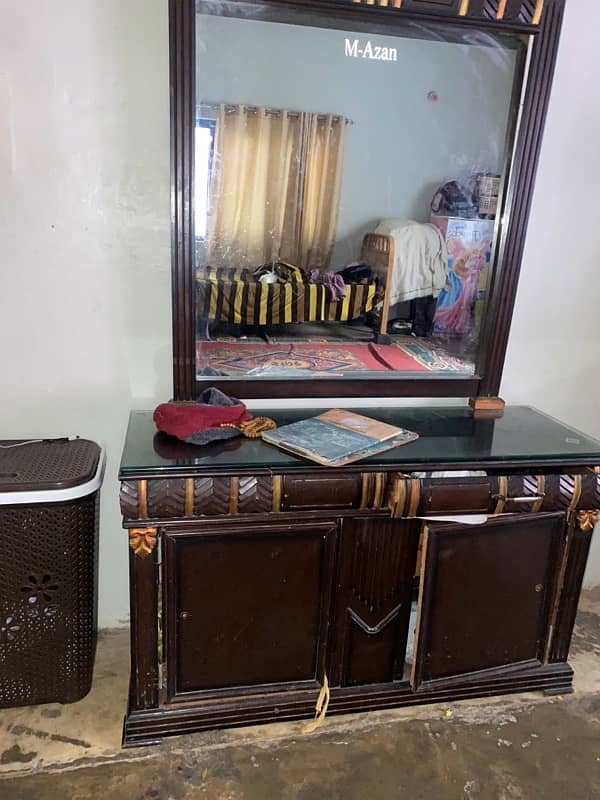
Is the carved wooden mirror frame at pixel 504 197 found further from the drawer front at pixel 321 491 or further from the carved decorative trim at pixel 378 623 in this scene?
the carved decorative trim at pixel 378 623

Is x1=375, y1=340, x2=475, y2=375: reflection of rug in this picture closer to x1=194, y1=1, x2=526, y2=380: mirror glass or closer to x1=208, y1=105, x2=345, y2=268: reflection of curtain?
x1=194, y1=1, x2=526, y2=380: mirror glass

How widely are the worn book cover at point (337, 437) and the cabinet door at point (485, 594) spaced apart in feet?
0.92

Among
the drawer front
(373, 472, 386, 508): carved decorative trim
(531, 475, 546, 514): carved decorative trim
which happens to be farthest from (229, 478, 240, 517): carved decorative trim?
(531, 475, 546, 514): carved decorative trim

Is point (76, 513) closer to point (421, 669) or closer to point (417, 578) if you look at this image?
point (417, 578)

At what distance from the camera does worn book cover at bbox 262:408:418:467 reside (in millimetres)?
1733

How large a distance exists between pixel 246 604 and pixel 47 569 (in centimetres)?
56

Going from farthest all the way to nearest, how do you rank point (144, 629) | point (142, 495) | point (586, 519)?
point (586, 519), point (144, 629), point (142, 495)

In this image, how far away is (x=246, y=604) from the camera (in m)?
1.78

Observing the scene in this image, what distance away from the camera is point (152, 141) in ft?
5.99

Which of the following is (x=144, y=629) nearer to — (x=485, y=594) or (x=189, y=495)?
(x=189, y=495)

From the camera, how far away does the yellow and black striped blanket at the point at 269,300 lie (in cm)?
193

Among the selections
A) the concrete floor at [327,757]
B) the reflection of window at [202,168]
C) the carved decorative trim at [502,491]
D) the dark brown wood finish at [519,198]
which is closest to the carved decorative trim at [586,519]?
the carved decorative trim at [502,491]

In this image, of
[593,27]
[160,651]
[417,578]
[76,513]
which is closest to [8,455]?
[76,513]

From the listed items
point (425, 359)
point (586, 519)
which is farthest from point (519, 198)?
point (586, 519)
